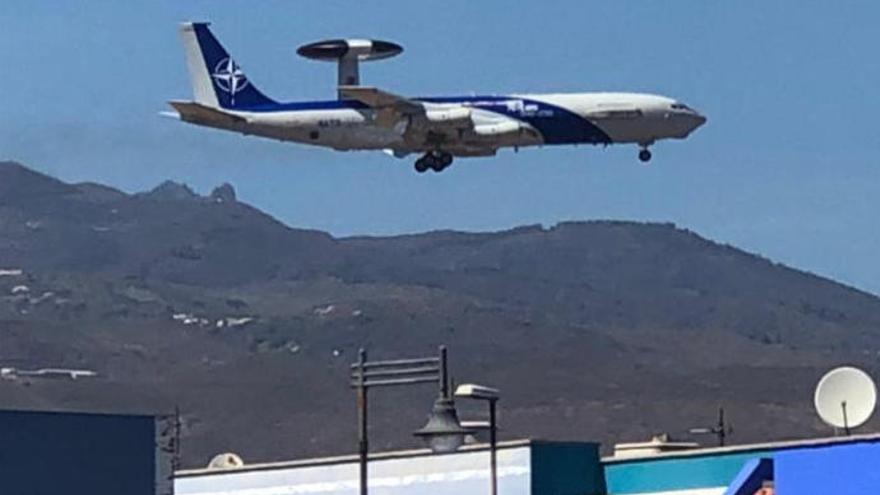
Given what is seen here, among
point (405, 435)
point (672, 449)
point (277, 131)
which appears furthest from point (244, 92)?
point (405, 435)

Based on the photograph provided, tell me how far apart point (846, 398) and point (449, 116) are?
48.9 meters

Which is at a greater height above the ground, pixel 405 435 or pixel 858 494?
pixel 405 435

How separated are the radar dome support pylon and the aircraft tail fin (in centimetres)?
241

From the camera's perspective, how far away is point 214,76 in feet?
379

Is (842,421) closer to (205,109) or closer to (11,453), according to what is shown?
(11,453)

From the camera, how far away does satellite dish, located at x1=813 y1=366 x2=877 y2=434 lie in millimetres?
58375

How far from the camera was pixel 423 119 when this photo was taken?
10756cm

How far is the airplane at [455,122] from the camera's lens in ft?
347

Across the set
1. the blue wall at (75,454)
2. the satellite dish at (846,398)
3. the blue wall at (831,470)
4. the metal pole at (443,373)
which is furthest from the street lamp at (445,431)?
the blue wall at (831,470)

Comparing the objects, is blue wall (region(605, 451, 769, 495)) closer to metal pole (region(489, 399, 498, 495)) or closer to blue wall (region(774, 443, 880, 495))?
metal pole (region(489, 399, 498, 495))

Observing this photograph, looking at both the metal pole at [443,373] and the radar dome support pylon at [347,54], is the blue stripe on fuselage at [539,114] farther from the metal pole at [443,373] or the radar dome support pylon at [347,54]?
the metal pole at [443,373]

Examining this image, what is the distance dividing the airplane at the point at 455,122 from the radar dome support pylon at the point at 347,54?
124 inches

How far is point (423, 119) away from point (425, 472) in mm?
43939

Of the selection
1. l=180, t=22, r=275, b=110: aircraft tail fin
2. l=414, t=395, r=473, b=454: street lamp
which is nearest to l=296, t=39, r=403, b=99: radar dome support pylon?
l=180, t=22, r=275, b=110: aircraft tail fin
